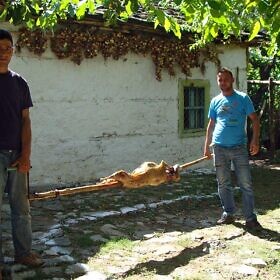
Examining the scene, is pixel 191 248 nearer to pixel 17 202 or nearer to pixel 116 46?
pixel 17 202

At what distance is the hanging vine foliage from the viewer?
7.91 m

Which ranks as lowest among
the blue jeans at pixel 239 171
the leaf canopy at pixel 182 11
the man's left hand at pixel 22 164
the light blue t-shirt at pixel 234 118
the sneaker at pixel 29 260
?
the sneaker at pixel 29 260

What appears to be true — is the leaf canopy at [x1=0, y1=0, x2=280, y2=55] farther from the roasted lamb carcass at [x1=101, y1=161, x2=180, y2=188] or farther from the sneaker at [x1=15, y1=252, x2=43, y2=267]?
the sneaker at [x1=15, y1=252, x2=43, y2=267]

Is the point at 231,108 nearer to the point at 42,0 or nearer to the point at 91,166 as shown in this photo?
the point at 42,0

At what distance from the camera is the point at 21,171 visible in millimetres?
3918

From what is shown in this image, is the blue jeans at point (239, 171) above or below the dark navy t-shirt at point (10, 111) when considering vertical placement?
below

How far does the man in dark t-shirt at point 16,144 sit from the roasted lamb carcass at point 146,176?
2.79ft

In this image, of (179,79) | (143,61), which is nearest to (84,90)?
(143,61)

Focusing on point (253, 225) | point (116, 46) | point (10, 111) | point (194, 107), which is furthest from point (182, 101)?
point (10, 111)

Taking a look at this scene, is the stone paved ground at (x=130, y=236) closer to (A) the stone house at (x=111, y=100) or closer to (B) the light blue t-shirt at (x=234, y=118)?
(B) the light blue t-shirt at (x=234, y=118)

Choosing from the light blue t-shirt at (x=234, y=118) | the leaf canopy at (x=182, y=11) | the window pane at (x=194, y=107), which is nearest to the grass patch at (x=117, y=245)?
the light blue t-shirt at (x=234, y=118)

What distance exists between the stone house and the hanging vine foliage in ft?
0.05

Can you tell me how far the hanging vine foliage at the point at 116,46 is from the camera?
791 cm

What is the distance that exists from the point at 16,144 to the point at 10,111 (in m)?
0.26
